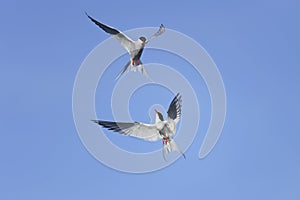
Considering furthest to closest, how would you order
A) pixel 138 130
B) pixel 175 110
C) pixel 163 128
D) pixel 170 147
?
pixel 175 110 < pixel 163 128 < pixel 138 130 < pixel 170 147

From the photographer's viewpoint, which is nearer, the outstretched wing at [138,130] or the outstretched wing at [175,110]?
the outstretched wing at [138,130]

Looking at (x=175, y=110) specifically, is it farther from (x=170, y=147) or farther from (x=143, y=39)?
(x=143, y=39)

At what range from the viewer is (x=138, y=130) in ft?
67.9

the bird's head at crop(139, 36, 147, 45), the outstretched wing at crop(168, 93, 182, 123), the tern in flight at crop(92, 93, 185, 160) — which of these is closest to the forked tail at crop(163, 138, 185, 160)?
the tern in flight at crop(92, 93, 185, 160)

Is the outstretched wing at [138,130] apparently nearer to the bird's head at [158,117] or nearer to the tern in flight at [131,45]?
the bird's head at [158,117]

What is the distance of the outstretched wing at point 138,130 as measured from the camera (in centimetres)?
1995

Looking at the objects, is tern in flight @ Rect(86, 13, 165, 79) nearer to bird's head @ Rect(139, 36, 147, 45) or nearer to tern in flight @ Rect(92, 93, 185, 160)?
bird's head @ Rect(139, 36, 147, 45)

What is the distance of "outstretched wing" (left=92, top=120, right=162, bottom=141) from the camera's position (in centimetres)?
1995

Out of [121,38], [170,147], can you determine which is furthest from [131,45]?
[170,147]

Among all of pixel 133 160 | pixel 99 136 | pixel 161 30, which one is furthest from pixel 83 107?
pixel 161 30

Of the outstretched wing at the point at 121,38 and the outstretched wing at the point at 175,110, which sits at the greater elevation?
the outstretched wing at the point at 121,38

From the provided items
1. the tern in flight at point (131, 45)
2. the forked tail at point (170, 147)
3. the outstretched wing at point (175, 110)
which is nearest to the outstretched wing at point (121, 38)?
the tern in flight at point (131, 45)

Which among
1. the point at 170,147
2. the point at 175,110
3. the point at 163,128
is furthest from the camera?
the point at 175,110

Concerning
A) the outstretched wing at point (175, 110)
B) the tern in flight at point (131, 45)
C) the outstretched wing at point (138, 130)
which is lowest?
the outstretched wing at point (138, 130)
